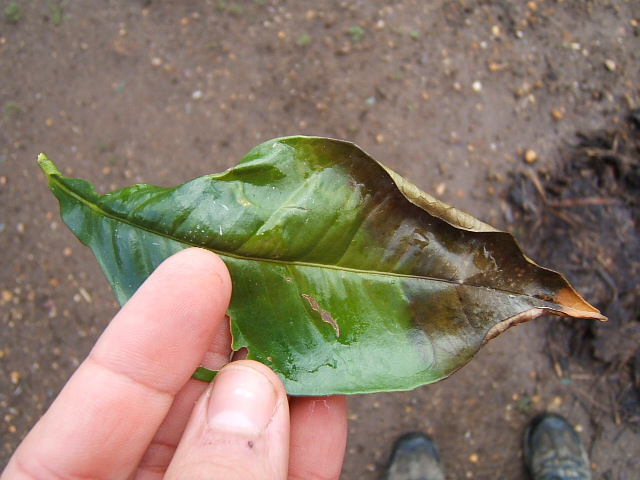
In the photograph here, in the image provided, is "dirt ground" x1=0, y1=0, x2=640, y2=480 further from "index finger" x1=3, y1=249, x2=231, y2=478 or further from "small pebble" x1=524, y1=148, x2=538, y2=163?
"index finger" x1=3, y1=249, x2=231, y2=478

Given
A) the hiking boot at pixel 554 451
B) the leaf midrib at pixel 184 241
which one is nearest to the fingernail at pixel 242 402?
the leaf midrib at pixel 184 241

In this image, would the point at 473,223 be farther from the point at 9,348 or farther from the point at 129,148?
the point at 9,348

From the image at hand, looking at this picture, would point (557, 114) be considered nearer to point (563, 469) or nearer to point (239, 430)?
point (563, 469)

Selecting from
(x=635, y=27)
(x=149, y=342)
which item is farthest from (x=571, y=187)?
(x=149, y=342)

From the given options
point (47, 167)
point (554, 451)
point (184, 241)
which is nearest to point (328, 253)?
point (184, 241)

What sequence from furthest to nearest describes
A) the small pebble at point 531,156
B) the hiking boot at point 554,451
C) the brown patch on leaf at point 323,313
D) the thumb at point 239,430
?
the small pebble at point 531,156 → the hiking boot at point 554,451 → the brown patch on leaf at point 323,313 → the thumb at point 239,430

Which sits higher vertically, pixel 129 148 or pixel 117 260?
pixel 117 260

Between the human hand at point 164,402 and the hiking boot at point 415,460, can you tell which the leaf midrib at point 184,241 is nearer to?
the human hand at point 164,402
